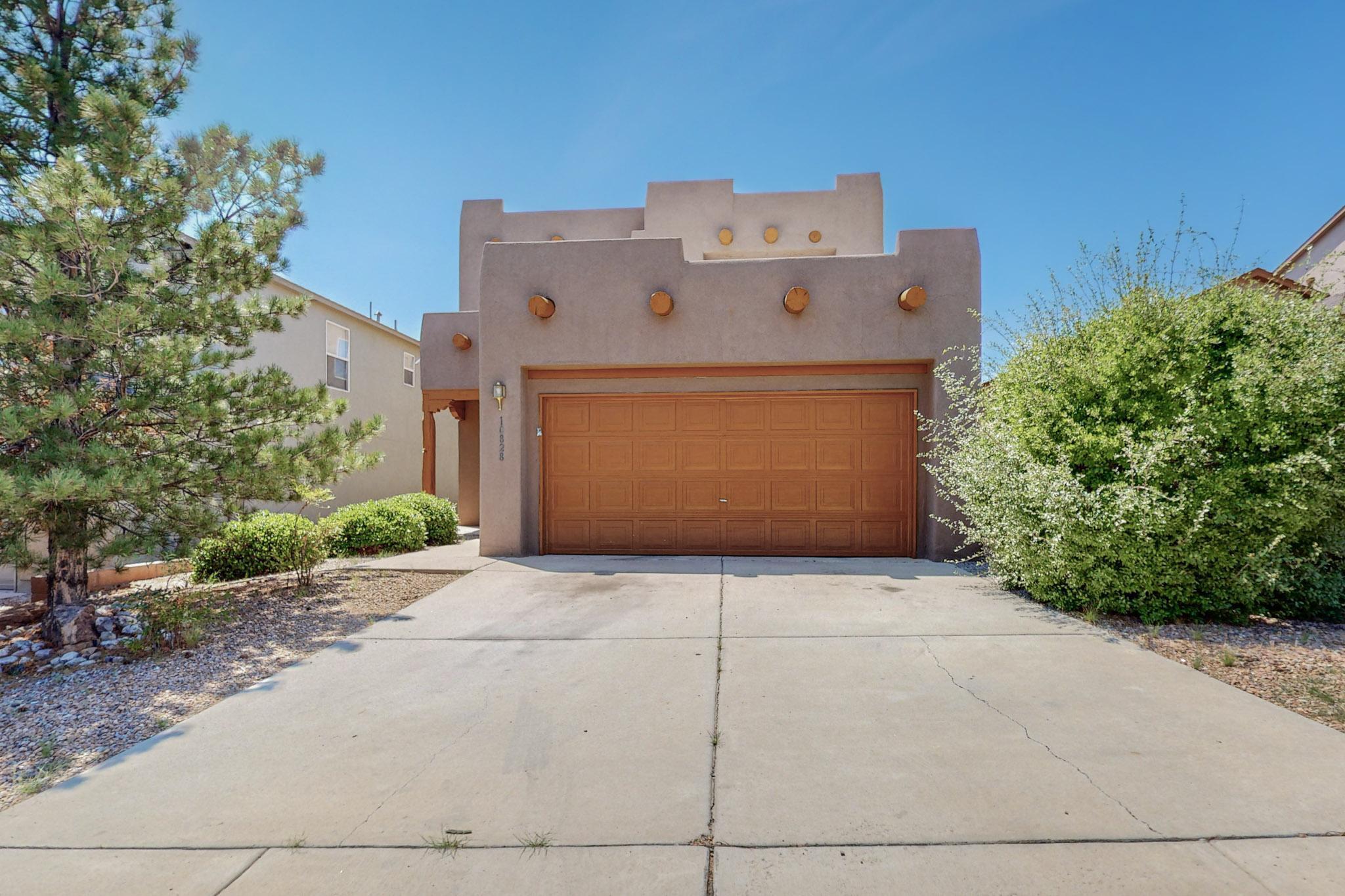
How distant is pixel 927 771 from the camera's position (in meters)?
2.80

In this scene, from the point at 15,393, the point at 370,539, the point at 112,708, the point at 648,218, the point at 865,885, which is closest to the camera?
the point at 865,885

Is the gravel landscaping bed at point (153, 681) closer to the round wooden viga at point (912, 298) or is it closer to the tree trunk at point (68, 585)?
the tree trunk at point (68, 585)

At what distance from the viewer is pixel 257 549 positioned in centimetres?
775

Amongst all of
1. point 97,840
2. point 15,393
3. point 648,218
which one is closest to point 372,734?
point 97,840

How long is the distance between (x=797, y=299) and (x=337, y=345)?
11613 mm

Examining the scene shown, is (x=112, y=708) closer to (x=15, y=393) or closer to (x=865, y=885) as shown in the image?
(x=15, y=393)

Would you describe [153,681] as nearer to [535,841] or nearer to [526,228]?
[535,841]

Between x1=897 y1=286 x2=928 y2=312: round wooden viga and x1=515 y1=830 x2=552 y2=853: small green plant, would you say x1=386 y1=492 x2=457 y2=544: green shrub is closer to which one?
x1=897 y1=286 x2=928 y2=312: round wooden viga

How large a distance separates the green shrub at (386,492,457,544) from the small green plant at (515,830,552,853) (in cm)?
852

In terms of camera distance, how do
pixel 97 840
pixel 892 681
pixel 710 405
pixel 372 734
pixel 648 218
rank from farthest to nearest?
pixel 648 218
pixel 710 405
pixel 892 681
pixel 372 734
pixel 97 840

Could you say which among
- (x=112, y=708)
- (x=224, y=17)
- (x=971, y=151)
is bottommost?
(x=112, y=708)

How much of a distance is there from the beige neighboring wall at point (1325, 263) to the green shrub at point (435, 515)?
11.4 meters

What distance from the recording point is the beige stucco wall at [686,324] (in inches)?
320

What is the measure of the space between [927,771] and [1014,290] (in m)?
5.77
